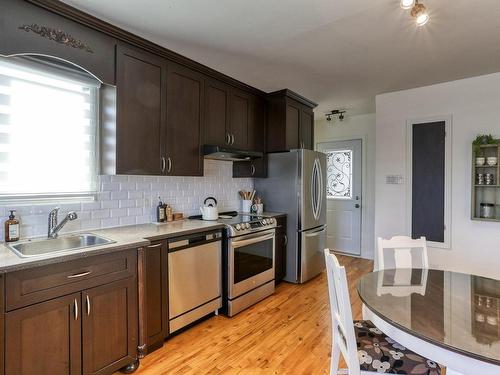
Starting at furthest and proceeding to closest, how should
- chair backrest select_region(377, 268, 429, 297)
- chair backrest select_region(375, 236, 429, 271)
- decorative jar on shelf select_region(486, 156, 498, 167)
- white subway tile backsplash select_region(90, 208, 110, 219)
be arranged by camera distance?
decorative jar on shelf select_region(486, 156, 498, 167), white subway tile backsplash select_region(90, 208, 110, 219), chair backrest select_region(375, 236, 429, 271), chair backrest select_region(377, 268, 429, 297)

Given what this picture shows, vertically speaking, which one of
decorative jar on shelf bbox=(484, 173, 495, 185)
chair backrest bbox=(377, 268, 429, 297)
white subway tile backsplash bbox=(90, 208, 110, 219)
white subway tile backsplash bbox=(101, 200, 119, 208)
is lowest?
chair backrest bbox=(377, 268, 429, 297)

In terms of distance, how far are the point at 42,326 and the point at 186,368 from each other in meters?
0.96

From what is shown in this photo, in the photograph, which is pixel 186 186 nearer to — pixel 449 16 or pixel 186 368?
pixel 186 368

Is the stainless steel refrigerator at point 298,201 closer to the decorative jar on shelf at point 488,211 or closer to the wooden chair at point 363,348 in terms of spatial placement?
the decorative jar on shelf at point 488,211

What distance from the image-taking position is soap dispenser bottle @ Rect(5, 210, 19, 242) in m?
1.86

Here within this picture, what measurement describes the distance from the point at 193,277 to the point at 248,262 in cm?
68

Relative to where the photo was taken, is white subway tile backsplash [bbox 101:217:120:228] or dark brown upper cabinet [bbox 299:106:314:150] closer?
white subway tile backsplash [bbox 101:217:120:228]

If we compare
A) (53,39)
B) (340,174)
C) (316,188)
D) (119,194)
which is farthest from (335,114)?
(53,39)

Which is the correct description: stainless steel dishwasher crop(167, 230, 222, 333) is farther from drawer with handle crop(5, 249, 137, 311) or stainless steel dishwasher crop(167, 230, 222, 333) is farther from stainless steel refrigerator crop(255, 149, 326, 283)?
stainless steel refrigerator crop(255, 149, 326, 283)

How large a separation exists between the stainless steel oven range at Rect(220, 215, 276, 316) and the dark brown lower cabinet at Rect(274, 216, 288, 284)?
18cm

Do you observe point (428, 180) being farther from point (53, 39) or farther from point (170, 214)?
point (53, 39)

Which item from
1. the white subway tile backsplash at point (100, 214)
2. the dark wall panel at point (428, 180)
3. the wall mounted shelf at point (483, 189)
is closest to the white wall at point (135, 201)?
the white subway tile backsplash at point (100, 214)

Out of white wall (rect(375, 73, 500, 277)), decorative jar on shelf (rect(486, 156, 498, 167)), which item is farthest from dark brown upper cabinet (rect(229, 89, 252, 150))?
decorative jar on shelf (rect(486, 156, 498, 167))

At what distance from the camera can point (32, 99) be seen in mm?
2053
